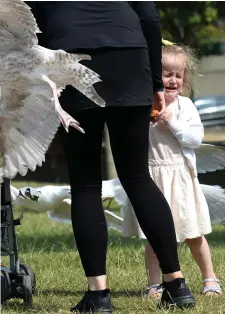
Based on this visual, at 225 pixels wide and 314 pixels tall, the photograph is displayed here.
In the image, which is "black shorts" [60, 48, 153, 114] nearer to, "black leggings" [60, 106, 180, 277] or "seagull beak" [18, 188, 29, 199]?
"black leggings" [60, 106, 180, 277]

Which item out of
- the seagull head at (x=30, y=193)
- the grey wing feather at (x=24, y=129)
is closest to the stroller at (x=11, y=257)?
the grey wing feather at (x=24, y=129)

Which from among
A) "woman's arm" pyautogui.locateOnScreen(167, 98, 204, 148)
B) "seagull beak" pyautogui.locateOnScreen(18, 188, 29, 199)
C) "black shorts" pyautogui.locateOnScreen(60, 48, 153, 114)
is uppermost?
"black shorts" pyautogui.locateOnScreen(60, 48, 153, 114)

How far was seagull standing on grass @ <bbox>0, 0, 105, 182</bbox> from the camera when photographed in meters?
3.60

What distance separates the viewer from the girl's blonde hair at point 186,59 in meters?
4.66

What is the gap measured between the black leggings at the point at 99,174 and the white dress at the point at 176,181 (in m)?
0.61

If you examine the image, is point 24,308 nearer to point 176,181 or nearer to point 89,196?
point 89,196

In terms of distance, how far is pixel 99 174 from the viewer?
380 centimetres

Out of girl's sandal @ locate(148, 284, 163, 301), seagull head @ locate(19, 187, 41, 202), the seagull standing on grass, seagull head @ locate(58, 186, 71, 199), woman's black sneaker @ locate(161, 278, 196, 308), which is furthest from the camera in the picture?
seagull head @ locate(58, 186, 71, 199)

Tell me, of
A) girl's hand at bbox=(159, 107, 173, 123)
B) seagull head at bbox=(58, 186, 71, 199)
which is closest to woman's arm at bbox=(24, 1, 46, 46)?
girl's hand at bbox=(159, 107, 173, 123)

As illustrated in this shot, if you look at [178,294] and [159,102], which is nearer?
[178,294]

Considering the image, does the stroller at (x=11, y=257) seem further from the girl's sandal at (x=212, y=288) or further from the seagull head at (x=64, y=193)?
the seagull head at (x=64, y=193)

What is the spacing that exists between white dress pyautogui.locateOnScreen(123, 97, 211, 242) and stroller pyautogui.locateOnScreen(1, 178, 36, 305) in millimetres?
803

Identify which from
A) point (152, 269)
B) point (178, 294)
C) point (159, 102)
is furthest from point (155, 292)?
point (159, 102)

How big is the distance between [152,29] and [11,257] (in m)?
1.29
